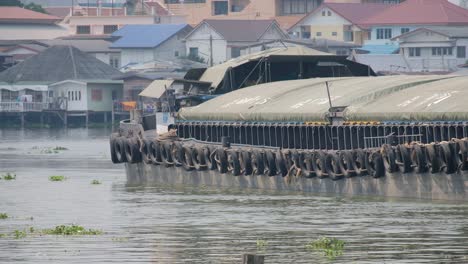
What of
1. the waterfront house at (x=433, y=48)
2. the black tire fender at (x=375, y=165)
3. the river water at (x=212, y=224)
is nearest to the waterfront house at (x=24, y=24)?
the waterfront house at (x=433, y=48)

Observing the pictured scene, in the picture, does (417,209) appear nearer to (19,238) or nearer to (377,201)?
(377,201)

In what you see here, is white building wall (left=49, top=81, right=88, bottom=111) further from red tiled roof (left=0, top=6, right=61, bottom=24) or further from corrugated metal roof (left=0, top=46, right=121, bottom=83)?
red tiled roof (left=0, top=6, right=61, bottom=24)

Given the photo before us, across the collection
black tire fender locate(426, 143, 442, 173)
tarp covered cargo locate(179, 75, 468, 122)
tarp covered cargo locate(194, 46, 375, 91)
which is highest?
tarp covered cargo locate(194, 46, 375, 91)

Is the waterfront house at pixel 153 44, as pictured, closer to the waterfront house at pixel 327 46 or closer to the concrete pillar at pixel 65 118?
the waterfront house at pixel 327 46

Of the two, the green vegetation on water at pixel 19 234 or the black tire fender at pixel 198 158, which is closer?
the green vegetation on water at pixel 19 234

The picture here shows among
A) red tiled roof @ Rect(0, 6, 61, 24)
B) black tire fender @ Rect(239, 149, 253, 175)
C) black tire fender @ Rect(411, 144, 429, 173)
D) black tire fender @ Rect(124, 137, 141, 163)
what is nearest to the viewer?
black tire fender @ Rect(411, 144, 429, 173)

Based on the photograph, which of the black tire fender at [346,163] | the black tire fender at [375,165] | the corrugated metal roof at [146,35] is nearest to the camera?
the black tire fender at [375,165]

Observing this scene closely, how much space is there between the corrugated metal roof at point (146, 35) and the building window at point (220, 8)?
20.2 meters

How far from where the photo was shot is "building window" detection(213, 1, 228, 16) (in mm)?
168125

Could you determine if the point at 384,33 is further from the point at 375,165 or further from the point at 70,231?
the point at 70,231

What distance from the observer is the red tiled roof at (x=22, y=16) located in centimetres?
15112

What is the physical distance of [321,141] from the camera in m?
50.5

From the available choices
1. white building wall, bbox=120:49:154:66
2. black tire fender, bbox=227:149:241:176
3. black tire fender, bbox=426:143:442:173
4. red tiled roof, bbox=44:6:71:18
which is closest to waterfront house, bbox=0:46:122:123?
white building wall, bbox=120:49:154:66

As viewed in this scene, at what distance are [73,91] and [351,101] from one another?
78.6 meters
